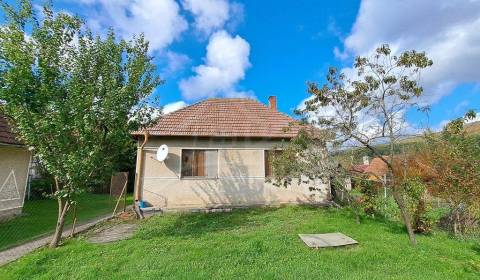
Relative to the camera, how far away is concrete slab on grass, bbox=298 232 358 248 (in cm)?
671

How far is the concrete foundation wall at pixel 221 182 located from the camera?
12.8 meters

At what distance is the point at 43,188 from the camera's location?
17.2m

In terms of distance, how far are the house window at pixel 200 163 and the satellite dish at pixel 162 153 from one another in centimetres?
119

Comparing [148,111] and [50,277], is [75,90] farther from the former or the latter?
[50,277]

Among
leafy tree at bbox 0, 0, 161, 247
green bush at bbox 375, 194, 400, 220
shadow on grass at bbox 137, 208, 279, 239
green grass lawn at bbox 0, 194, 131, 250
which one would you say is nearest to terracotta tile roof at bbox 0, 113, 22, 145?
green grass lawn at bbox 0, 194, 131, 250

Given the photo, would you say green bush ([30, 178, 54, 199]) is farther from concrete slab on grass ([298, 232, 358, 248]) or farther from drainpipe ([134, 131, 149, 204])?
concrete slab on grass ([298, 232, 358, 248])

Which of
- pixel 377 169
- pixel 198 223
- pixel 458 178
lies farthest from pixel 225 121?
pixel 458 178

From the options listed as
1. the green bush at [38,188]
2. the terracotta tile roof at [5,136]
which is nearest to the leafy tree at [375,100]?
the terracotta tile roof at [5,136]

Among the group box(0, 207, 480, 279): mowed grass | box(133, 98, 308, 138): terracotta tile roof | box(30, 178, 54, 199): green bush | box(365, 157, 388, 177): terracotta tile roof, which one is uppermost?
box(133, 98, 308, 138): terracotta tile roof

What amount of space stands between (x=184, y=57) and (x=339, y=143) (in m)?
11.7

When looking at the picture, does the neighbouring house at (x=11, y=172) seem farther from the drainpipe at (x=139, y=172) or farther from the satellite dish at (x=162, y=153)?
the satellite dish at (x=162, y=153)

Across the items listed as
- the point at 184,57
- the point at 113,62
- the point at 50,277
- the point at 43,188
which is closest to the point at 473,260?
the point at 50,277

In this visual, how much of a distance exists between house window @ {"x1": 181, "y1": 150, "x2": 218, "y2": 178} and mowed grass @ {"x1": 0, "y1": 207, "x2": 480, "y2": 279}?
458cm

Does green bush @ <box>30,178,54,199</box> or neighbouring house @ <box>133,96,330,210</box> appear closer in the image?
neighbouring house @ <box>133,96,330,210</box>
